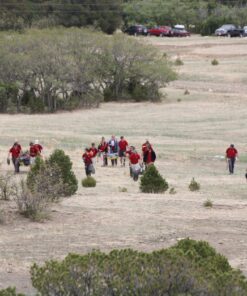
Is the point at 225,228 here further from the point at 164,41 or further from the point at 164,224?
the point at 164,41

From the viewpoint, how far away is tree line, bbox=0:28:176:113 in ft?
180

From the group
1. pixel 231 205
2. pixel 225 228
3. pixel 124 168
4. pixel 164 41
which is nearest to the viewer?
pixel 225 228

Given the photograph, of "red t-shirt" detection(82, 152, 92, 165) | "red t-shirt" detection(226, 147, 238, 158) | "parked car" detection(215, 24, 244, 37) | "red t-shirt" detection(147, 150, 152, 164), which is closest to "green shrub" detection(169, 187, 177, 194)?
"red t-shirt" detection(82, 152, 92, 165)

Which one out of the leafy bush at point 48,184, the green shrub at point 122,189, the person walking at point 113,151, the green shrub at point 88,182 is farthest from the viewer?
the person walking at point 113,151

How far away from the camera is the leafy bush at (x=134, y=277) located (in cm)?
1071

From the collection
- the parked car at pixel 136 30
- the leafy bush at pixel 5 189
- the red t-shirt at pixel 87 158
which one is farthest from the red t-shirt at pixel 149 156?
the parked car at pixel 136 30

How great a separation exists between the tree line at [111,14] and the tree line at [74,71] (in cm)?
3194

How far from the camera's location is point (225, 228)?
20.3 m

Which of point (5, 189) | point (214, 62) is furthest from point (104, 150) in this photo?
point (214, 62)

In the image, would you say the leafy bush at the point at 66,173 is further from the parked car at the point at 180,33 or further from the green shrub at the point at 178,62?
the parked car at the point at 180,33

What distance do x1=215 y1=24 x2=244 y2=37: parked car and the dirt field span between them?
28609 mm

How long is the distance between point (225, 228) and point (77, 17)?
8496cm

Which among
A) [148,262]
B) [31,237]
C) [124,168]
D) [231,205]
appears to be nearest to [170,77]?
[124,168]

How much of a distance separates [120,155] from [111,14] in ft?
236
